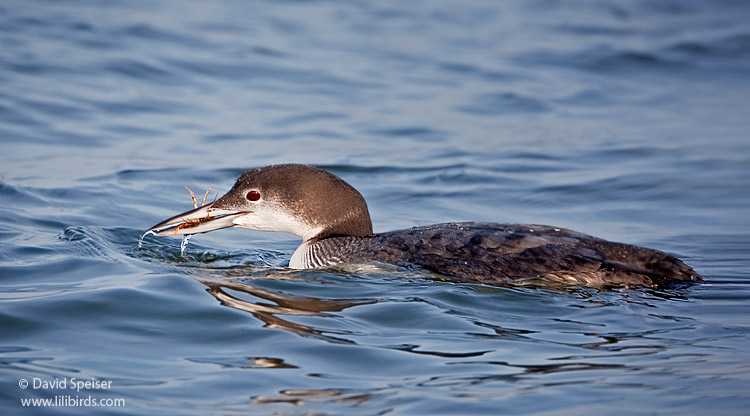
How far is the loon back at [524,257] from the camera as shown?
618 cm

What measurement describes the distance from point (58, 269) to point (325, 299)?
6.29 feet

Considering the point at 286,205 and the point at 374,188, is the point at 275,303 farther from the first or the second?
the point at 374,188

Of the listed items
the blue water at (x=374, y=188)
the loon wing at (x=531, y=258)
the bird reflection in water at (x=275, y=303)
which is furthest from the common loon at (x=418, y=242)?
the bird reflection in water at (x=275, y=303)

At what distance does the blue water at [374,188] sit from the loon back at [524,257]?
4.5 inches

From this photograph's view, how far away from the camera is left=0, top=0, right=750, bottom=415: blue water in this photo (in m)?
4.74

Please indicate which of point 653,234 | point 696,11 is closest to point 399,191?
point 653,234

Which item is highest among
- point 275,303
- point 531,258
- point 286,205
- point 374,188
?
point 374,188

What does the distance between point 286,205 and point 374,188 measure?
122 inches

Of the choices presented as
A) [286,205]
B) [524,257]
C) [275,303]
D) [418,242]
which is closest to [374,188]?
[286,205]

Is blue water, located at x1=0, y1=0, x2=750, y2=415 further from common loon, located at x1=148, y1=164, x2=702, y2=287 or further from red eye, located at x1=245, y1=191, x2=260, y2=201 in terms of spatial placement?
red eye, located at x1=245, y1=191, x2=260, y2=201

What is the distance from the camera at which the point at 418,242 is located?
653cm

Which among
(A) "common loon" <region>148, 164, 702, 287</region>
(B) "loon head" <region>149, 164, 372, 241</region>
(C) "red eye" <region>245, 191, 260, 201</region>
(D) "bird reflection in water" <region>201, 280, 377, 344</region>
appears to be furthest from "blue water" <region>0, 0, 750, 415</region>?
(C) "red eye" <region>245, 191, 260, 201</region>

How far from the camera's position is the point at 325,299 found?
6.07 m

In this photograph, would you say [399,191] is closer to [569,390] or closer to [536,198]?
[536,198]
